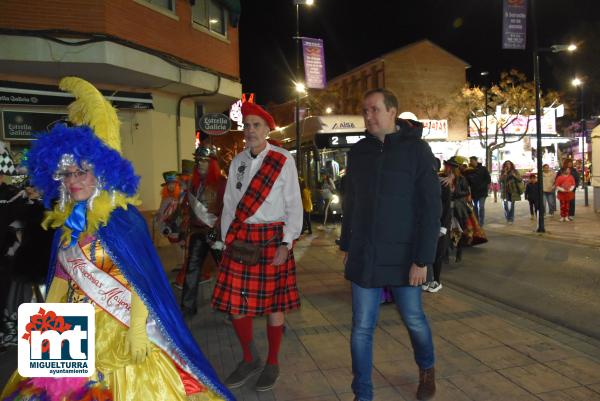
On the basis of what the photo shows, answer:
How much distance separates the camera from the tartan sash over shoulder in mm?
Result: 3887

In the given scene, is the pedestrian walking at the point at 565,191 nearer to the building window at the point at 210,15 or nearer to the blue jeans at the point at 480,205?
the blue jeans at the point at 480,205

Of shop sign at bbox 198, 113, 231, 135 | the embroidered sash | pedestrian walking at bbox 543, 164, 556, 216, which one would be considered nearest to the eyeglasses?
the embroidered sash

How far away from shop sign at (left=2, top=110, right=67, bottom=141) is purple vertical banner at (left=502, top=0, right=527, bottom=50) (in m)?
10.7

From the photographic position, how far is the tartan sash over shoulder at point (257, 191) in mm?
3887

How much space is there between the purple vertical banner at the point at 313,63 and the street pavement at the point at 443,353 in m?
11.5

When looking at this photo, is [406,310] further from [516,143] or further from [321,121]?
[516,143]

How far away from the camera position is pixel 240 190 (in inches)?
159

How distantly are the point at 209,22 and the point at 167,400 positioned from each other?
1328 cm

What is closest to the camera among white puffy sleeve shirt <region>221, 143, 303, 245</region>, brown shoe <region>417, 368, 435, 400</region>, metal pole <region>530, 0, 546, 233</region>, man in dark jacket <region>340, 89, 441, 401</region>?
man in dark jacket <region>340, 89, 441, 401</region>

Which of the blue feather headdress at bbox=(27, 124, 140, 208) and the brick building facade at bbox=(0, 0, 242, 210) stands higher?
the brick building facade at bbox=(0, 0, 242, 210)

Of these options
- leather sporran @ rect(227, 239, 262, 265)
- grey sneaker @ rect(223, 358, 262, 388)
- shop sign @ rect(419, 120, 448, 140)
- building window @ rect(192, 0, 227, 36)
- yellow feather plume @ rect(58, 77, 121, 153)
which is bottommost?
grey sneaker @ rect(223, 358, 262, 388)

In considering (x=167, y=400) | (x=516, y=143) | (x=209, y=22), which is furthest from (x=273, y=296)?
(x=516, y=143)

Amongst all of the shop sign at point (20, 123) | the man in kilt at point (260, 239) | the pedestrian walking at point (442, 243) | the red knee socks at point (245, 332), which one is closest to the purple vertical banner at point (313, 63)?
the shop sign at point (20, 123)

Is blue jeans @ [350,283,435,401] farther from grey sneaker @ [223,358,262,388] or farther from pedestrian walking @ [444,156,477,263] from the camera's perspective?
pedestrian walking @ [444,156,477,263]
